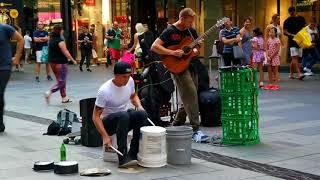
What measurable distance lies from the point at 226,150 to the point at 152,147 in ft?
4.52

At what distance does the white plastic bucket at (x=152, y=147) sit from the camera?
6.91 meters

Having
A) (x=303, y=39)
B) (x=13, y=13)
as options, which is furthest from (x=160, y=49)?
(x=13, y=13)

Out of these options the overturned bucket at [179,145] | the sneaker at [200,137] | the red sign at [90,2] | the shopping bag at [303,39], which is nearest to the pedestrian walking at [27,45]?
the red sign at [90,2]

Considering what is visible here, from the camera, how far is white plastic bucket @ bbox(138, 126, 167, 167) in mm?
6914

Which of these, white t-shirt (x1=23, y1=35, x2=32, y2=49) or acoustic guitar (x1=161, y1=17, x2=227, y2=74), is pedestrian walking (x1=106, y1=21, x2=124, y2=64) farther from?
acoustic guitar (x1=161, y1=17, x2=227, y2=74)

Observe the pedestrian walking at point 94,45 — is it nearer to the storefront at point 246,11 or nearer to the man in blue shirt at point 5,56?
the storefront at point 246,11

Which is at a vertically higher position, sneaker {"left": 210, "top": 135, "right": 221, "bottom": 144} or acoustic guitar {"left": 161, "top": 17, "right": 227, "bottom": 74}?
acoustic guitar {"left": 161, "top": 17, "right": 227, "bottom": 74}

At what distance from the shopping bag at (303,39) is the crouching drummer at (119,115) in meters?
10.6

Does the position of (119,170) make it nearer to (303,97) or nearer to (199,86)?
(199,86)

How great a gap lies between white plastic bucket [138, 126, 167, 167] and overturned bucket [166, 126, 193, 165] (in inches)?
6.2

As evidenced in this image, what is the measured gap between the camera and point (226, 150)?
790cm

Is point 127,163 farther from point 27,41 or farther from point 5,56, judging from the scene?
point 27,41

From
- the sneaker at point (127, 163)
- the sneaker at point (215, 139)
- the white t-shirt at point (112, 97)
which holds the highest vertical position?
the white t-shirt at point (112, 97)

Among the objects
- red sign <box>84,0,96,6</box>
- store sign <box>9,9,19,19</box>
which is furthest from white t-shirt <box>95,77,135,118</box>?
red sign <box>84,0,96,6</box>
